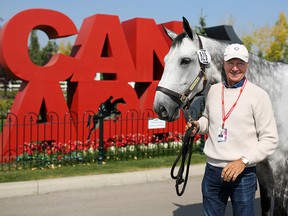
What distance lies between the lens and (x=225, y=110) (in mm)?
2484

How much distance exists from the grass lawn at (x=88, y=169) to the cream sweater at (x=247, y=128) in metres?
4.65

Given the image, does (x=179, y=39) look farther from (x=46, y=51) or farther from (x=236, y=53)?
(x=46, y=51)

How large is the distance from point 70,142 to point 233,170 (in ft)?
21.0

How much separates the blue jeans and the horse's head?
0.55m

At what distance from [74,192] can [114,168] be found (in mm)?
1310

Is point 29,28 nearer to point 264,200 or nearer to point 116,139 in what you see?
point 116,139

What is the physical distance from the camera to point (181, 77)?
288 centimetres

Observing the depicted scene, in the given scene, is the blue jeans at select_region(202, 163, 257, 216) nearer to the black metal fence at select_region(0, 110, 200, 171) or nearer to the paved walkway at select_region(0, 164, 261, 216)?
the paved walkway at select_region(0, 164, 261, 216)

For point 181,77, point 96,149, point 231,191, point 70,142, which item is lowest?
point 96,149

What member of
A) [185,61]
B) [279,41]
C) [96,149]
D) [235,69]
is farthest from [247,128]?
[279,41]

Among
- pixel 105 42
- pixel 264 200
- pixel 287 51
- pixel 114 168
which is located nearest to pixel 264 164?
pixel 264 200

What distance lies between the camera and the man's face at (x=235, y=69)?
2.46 metres

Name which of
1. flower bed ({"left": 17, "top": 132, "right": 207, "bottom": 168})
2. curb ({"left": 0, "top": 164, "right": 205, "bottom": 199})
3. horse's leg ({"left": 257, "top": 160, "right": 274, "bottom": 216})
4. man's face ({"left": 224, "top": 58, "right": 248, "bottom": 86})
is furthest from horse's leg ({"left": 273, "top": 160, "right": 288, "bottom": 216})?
flower bed ({"left": 17, "top": 132, "right": 207, "bottom": 168})

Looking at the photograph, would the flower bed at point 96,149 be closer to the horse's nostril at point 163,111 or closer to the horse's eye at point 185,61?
the horse's nostril at point 163,111
